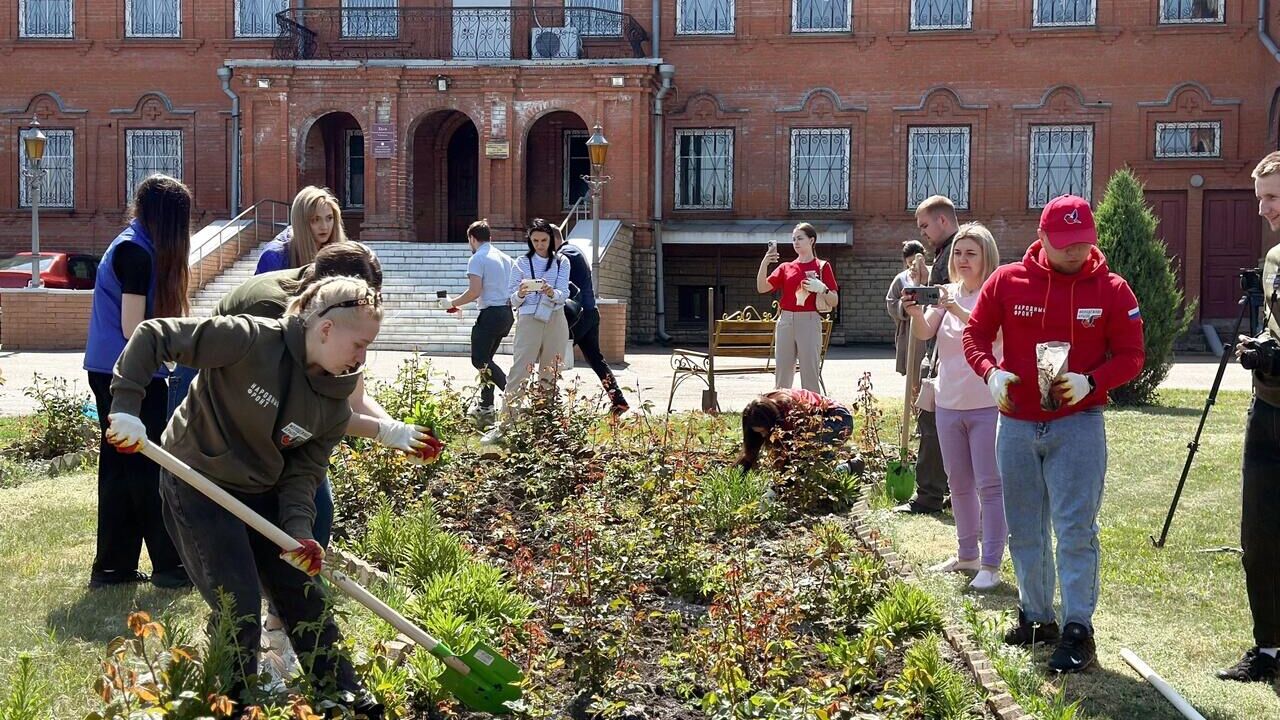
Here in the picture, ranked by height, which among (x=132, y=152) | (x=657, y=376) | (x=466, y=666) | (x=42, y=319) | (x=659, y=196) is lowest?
(x=657, y=376)

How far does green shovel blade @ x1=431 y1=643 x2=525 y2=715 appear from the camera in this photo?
4160mm

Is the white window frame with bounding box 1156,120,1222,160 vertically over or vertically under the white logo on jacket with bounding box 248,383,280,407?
over

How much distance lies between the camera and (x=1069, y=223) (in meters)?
4.77

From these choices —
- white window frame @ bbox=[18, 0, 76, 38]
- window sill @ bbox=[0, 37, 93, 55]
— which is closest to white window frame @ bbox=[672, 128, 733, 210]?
window sill @ bbox=[0, 37, 93, 55]

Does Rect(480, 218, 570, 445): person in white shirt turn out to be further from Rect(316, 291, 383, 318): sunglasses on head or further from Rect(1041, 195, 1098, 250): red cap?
Rect(316, 291, 383, 318): sunglasses on head

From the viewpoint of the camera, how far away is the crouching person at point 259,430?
3.78m

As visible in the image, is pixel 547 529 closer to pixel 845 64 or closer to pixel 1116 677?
pixel 1116 677

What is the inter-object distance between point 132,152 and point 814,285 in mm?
21917

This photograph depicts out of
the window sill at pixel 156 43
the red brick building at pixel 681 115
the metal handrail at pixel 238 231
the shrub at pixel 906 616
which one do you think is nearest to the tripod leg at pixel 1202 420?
the shrub at pixel 906 616

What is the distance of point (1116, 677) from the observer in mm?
4707

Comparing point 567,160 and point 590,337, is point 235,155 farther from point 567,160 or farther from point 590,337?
point 590,337

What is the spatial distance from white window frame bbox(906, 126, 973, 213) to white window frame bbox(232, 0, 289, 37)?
1343 centimetres

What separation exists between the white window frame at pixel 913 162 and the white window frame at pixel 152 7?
15720 millimetres

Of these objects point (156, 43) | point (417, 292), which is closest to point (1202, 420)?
point (417, 292)
